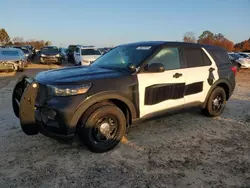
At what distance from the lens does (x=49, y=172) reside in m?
3.28

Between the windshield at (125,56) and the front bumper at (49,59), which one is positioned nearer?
the windshield at (125,56)

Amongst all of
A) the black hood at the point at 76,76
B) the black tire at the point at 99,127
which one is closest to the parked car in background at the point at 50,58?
the black hood at the point at 76,76

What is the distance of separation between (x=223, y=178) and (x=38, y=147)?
111 inches

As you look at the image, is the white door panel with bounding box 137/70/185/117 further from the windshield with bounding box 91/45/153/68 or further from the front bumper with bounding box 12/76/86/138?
the front bumper with bounding box 12/76/86/138

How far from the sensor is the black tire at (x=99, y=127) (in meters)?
3.64

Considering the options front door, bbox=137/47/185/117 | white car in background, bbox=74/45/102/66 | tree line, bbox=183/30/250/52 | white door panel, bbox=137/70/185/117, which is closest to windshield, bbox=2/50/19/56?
white car in background, bbox=74/45/102/66

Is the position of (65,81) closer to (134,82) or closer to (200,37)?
(134,82)

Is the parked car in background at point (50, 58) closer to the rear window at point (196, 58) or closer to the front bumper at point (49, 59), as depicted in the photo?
the front bumper at point (49, 59)

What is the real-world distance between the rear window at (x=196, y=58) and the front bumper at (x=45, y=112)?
2453mm

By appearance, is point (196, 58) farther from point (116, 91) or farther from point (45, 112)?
point (45, 112)

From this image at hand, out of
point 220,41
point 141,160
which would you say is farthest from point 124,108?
point 220,41

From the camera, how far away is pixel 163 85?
4336 mm

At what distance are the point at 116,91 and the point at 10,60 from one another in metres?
12.6

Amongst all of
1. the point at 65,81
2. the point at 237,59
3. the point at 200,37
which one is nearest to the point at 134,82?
the point at 65,81
